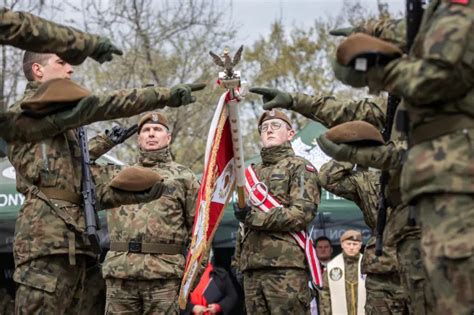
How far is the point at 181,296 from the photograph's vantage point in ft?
24.1

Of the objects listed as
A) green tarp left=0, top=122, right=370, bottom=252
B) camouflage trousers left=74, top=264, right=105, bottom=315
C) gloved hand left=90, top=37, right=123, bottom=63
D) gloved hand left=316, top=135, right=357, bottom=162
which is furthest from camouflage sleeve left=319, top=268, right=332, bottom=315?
gloved hand left=90, top=37, right=123, bottom=63

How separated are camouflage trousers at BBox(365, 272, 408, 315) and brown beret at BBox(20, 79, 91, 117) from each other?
12.2 feet

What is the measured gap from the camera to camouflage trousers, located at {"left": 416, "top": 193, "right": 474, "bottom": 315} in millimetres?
4621

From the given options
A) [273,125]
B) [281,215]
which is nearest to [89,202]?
[281,215]

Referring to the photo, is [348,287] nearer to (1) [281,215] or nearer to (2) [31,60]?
(1) [281,215]

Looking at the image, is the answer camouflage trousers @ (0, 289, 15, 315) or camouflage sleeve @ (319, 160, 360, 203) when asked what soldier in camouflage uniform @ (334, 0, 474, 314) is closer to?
camouflage sleeve @ (319, 160, 360, 203)

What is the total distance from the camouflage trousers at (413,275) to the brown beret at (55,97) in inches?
82.6

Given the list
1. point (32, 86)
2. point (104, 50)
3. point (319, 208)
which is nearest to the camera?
point (104, 50)

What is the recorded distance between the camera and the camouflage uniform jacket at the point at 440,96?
4574 mm

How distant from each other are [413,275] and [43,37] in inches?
98.6

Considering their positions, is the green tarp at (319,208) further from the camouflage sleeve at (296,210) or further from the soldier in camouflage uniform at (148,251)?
the soldier in camouflage uniform at (148,251)

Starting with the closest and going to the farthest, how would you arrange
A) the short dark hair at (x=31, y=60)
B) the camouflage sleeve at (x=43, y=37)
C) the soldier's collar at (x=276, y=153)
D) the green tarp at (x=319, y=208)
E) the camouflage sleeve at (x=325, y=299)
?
the camouflage sleeve at (x=43, y=37) < the short dark hair at (x=31, y=60) < the soldier's collar at (x=276, y=153) < the camouflage sleeve at (x=325, y=299) < the green tarp at (x=319, y=208)

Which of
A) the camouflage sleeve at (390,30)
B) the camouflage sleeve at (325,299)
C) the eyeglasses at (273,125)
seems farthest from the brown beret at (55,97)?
the camouflage sleeve at (325,299)

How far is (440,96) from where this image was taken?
466cm
